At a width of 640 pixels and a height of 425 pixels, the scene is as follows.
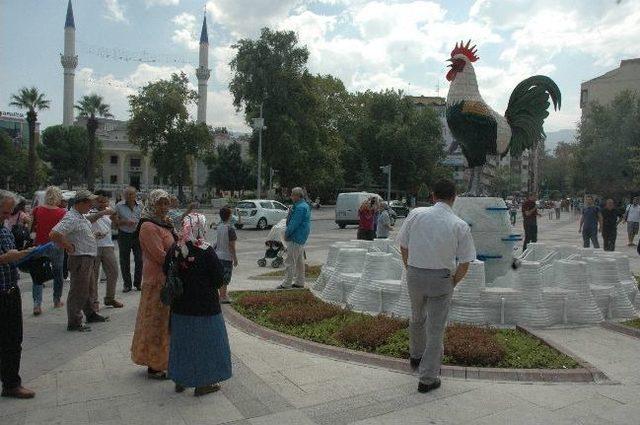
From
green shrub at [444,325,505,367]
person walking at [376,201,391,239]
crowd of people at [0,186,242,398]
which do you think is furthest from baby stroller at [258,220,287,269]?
green shrub at [444,325,505,367]

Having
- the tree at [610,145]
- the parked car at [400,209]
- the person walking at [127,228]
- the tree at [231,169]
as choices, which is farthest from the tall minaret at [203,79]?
the person walking at [127,228]

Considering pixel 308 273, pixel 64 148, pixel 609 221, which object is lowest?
pixel 308 273

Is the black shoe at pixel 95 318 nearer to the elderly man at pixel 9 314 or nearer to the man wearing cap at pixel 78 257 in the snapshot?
the man wearing cap at pixel 78 257

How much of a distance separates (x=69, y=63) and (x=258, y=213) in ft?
172

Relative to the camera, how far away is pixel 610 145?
42.2 m

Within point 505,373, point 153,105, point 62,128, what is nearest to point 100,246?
point 505,373

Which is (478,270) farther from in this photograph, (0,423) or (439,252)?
(0,423)

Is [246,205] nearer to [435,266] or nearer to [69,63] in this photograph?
[435,266]

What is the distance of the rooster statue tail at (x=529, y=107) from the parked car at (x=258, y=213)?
55.6ft

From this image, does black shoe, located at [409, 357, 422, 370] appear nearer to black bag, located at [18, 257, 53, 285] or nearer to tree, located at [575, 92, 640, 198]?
black bag, located at [18, 257, 53, 285]

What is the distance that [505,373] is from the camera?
16.8 ft

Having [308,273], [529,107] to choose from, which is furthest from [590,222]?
[308,273]

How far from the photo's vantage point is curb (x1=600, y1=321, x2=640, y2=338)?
6.50 m

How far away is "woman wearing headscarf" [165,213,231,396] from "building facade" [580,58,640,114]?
70219 mm
